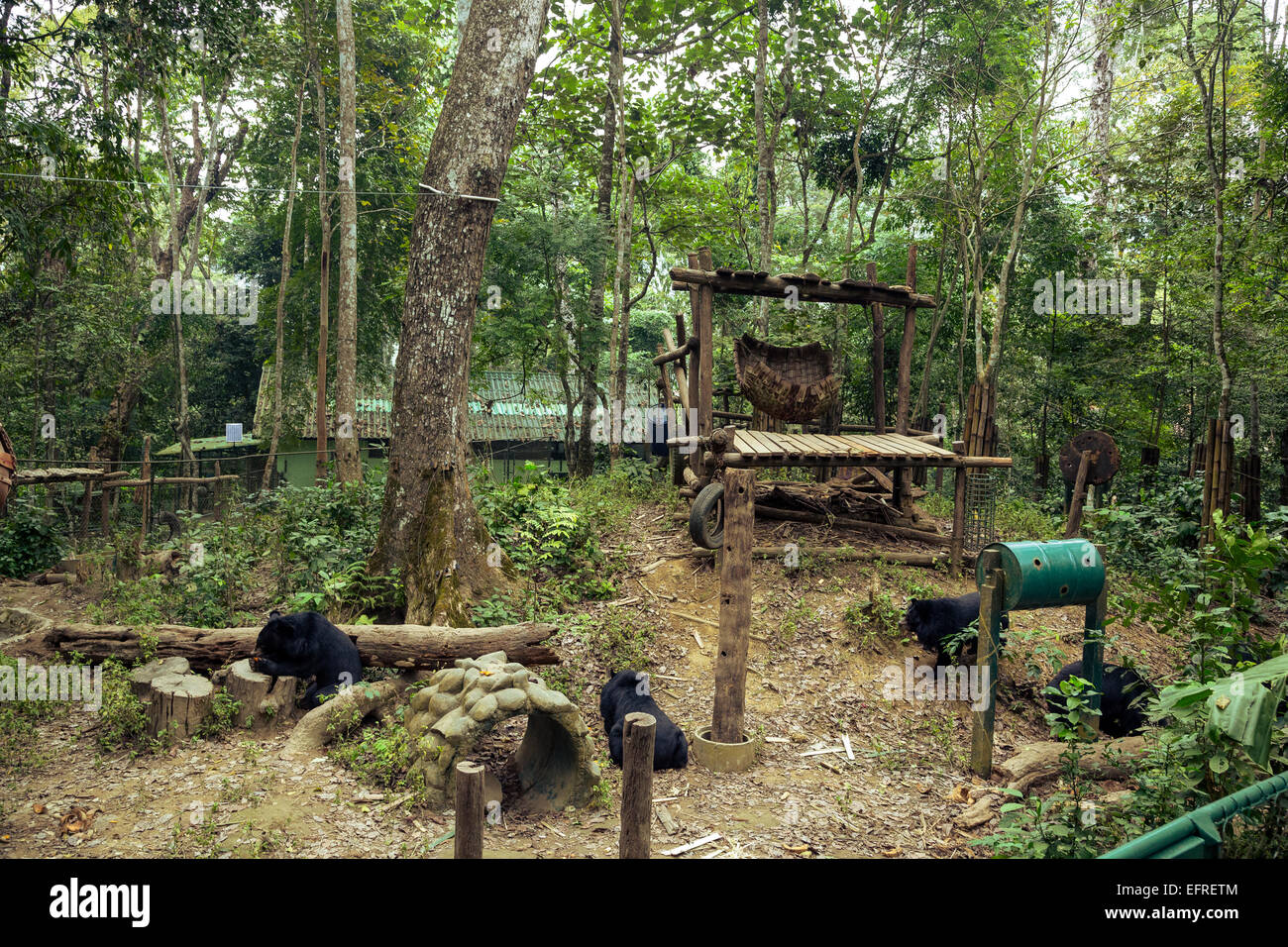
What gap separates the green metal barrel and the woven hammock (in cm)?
416

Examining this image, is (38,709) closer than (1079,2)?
Yes

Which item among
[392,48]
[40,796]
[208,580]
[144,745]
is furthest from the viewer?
[392,48]

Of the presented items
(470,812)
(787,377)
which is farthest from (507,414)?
(470,812)

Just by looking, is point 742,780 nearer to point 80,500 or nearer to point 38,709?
point 38,709

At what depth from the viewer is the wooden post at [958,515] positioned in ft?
28.8

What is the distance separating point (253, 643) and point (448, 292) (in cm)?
360

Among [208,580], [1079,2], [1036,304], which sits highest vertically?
[1079,2]

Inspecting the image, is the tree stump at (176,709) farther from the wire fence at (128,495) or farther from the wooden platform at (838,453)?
the wire fence at (128,495)

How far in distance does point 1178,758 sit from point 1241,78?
1645 cm

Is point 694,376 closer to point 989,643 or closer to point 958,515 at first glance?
point 958,515

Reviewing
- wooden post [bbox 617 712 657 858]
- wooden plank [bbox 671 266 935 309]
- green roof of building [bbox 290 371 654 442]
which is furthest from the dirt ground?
green roof of building [bbox 290 371 654 442]

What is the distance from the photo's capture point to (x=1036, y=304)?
14656 mm

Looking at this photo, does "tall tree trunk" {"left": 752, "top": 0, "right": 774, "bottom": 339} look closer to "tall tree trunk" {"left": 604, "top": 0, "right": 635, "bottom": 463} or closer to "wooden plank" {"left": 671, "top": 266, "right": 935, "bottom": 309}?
"tall tree trunk" {"left": 604, "top": 0, "right": 635, "bottom": 463}

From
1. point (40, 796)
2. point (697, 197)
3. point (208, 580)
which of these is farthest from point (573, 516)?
point (697, 197)
